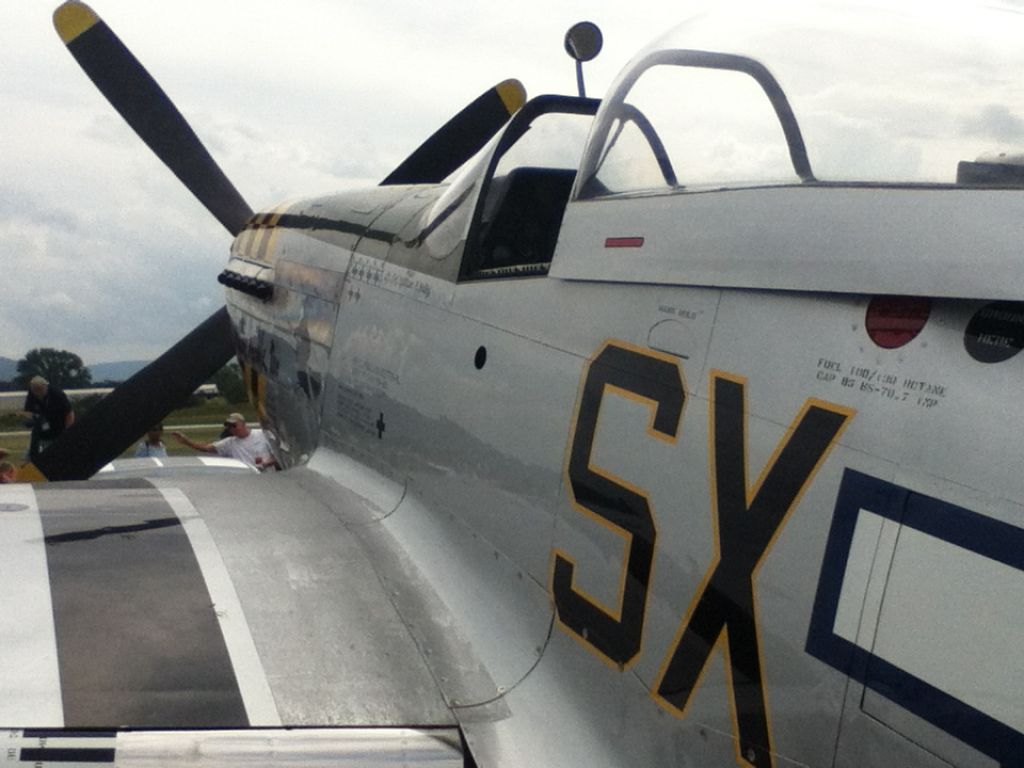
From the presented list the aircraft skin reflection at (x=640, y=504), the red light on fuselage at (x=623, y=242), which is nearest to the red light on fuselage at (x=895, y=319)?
the aircraft skin reflection at (x=640, y=504)

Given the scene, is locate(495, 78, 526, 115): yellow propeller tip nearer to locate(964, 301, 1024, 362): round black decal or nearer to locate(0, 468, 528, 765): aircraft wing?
locate(0, 468, 528, 765): aircraft wing

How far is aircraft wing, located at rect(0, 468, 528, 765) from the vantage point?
2.57 m

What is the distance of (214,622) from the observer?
2.88 meters

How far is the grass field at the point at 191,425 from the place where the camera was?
31338 millimetres

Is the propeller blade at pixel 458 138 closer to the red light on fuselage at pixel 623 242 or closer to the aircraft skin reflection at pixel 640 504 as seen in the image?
the aircraft skin reflection at pixel 640 504

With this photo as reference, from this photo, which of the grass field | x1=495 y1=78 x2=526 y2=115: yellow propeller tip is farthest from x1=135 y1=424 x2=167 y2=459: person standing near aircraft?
the grass field

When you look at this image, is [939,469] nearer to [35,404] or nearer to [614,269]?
[614,269]

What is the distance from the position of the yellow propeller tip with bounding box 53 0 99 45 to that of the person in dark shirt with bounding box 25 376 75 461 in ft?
11.6

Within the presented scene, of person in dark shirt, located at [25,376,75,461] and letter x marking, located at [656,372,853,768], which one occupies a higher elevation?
letter x marking, located at [656,372,853,768]

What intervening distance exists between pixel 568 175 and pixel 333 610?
2.06 m

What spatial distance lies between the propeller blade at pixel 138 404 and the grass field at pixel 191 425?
878 inches

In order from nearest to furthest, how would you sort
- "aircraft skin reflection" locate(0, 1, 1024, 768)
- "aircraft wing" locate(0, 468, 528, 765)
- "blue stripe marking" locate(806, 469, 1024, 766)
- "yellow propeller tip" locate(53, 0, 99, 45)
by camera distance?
"blue stripe marking" locate(806, 469, 1024, 766)
"aircraft skin reflection" locate(0, 1, 1024, 768)
"aircraft wing" locate(0, 468, 528, 765)
"yellow propeller tip" locate(53, 0, 99, 45)

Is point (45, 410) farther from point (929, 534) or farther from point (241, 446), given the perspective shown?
point (929, 534)

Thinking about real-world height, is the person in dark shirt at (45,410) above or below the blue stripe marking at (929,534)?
below
